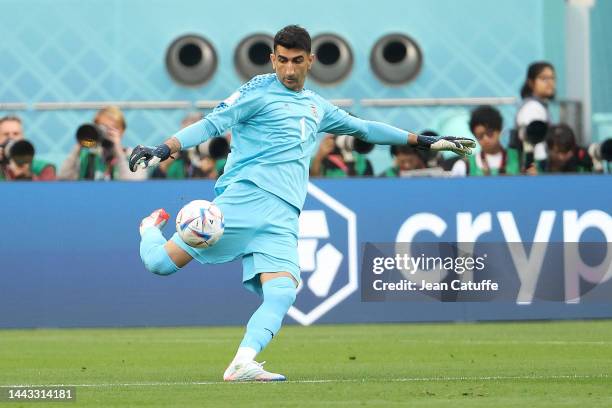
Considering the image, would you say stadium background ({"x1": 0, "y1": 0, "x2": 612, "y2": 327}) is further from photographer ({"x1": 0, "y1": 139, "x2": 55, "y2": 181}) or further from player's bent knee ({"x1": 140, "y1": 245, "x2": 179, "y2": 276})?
player's bent knee ({"x1": 140, "y1": 245, "x2": 179, "y2": 276})

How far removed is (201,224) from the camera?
36.9 feet

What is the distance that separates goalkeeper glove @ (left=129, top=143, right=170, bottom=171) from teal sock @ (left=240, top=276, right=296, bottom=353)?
1.19m

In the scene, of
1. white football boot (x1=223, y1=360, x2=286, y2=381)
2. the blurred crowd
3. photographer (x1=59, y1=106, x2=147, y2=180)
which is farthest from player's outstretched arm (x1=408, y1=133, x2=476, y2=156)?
photographer (x1=59, y1=106, x2=147, y2=180)

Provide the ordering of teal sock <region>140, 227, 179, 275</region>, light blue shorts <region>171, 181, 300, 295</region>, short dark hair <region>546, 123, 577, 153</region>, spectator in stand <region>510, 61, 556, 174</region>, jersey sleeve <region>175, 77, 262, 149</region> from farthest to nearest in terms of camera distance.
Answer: spectator in stand <region>510, 61, 556, 174</region> < short dark hair <region>546, 123, 577, 153</region> < teal sock <region>140, 227, 179, 275</region> < light blue shorts <region>171, 181, 300, 295</region> < jersey sleeve <region>175, 77, 262, 149</region>

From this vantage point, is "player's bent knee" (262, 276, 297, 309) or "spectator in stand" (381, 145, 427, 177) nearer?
"player's bent knee" (262, 276, 297, 309)

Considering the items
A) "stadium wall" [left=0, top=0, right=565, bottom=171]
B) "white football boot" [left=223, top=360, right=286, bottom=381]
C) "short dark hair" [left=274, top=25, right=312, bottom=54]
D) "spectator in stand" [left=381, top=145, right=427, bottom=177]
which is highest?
"stadium wall" [left=0, top=0, right=565, bottom=171]

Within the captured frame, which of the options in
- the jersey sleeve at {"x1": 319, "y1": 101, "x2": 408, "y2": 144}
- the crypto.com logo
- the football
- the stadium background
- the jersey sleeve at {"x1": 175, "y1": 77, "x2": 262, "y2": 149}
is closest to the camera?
the jersey sleeve at {"x1": 175, "y1": 77, "x2": 262, "y2": 149}

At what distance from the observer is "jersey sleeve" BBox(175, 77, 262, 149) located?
11109mm

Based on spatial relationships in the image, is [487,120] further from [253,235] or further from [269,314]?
[269,314]

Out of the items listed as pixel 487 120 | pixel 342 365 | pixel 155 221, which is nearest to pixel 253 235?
pixel 155 221

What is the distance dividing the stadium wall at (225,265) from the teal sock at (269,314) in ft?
20.0

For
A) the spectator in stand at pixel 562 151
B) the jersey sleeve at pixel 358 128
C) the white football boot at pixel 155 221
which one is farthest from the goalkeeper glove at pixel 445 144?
the spectator in stand at pixel 562 151

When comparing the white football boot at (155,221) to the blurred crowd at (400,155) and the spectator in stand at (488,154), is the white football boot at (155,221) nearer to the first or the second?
the blurred crowd at (400,155)

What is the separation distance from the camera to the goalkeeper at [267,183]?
11.3 metres
